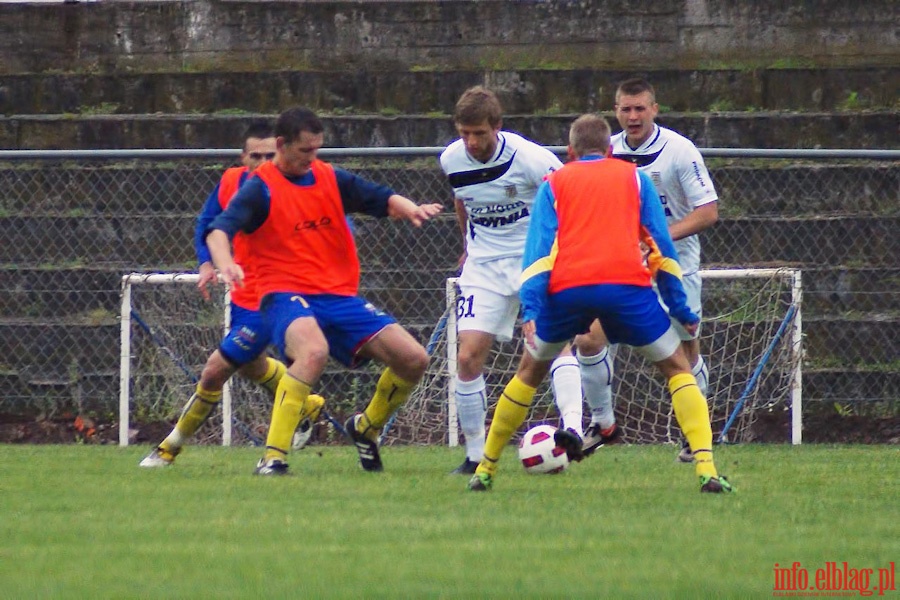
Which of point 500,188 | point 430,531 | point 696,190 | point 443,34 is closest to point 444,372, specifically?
point 696,190

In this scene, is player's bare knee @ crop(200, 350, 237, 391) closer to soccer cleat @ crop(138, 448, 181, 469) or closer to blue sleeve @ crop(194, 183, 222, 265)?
soccer cleat @ crop(138, 448, 181, 469)

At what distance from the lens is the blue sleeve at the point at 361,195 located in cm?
775

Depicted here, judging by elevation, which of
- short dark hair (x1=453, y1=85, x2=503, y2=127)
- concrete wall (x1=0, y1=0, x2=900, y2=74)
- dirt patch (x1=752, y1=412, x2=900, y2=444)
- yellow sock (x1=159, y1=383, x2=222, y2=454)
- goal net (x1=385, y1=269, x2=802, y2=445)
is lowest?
dirt patch (x1=752, y1=412, x2=900, y2=444)

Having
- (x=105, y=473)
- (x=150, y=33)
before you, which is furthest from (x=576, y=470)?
(x=150, y=33)

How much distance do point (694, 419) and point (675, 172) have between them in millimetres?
2388

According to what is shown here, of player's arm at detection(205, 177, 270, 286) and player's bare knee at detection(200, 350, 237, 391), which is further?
player's bare knee at detection(200, 350, 237, 391)

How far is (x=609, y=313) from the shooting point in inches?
251

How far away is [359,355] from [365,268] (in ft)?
14.1

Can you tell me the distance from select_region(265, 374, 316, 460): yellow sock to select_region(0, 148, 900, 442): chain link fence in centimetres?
389

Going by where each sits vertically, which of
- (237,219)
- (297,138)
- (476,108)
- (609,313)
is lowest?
(609,313)

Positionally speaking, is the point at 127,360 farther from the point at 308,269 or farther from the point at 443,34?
the point at 443,34

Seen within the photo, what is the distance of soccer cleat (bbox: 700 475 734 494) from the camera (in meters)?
6.42

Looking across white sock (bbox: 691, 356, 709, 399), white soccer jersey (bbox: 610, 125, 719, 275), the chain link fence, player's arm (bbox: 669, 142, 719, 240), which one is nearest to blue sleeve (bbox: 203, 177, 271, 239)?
white soccer jersey (bbox: 610, 125, 719, 275)

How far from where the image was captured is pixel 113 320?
471 inches
